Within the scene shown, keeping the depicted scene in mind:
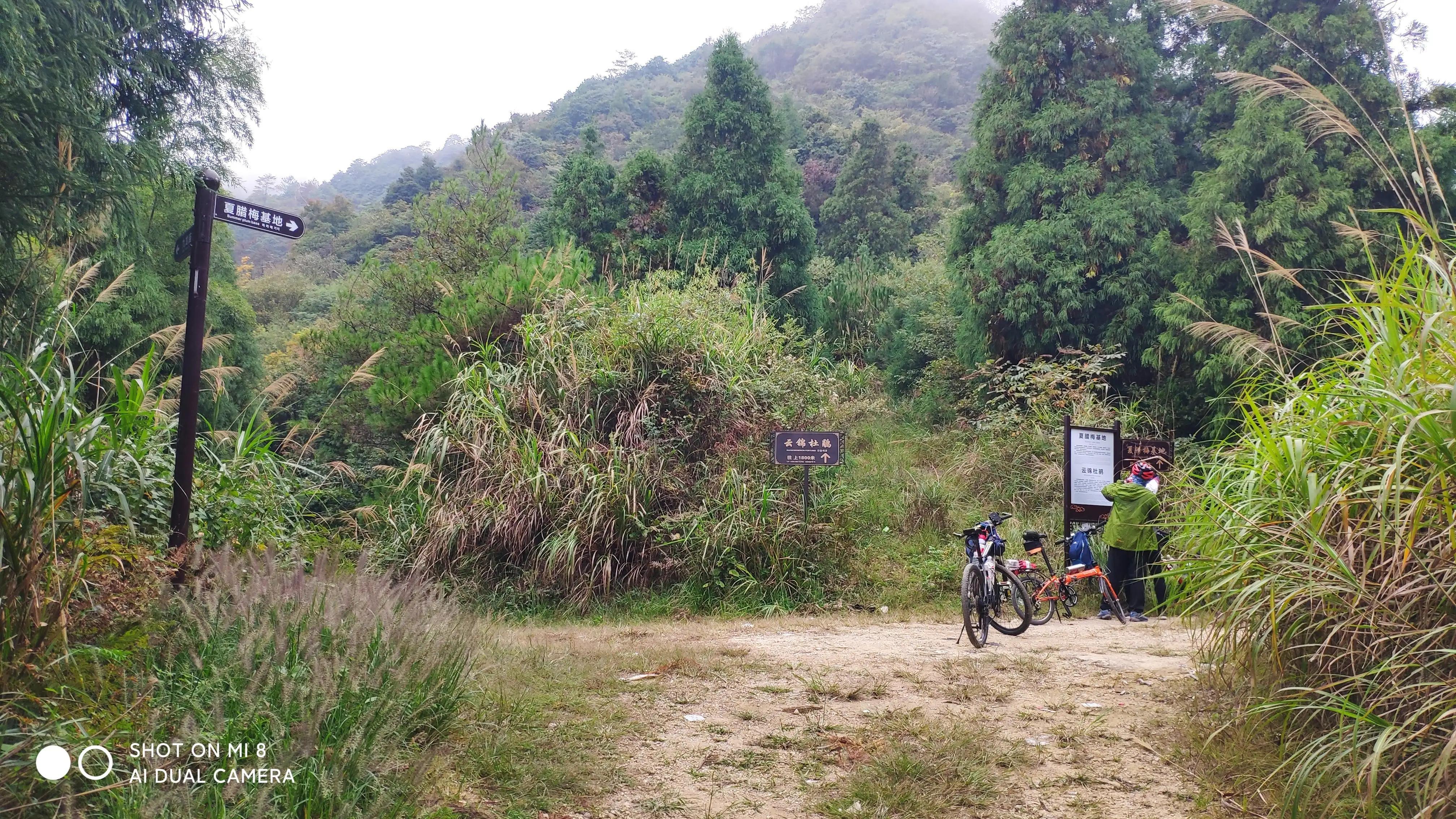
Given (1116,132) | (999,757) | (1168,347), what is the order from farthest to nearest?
(1116,132) → (1168,347) → (999,757)

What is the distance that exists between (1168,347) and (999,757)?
1128 cm

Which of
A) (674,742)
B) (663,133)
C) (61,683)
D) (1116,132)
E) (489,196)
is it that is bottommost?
(674,742)

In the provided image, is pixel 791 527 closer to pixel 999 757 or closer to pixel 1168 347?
pixel 999 757

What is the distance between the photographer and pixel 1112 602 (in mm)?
8023

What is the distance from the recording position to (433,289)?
13.5 m

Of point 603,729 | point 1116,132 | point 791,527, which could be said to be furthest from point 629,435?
point 1116,132

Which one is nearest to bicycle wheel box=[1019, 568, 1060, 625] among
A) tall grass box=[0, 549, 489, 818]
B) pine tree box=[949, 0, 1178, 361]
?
tall grass box=[0, 549, 489, 818]

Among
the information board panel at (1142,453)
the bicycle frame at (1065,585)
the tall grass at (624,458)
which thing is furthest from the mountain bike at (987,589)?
the information board panel at (1142,453)

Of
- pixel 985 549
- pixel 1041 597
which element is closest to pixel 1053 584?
pixel 1041 597

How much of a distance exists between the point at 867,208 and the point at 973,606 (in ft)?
71.6

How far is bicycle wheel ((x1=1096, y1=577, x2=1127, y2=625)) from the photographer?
312 inches

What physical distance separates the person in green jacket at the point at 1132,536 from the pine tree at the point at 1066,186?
6.81 m

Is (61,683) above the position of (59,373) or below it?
below

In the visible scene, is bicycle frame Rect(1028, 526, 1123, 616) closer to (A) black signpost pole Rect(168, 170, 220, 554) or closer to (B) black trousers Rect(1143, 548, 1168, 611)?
(B) black trousers Rect(1143, 548, 1168, 611)
